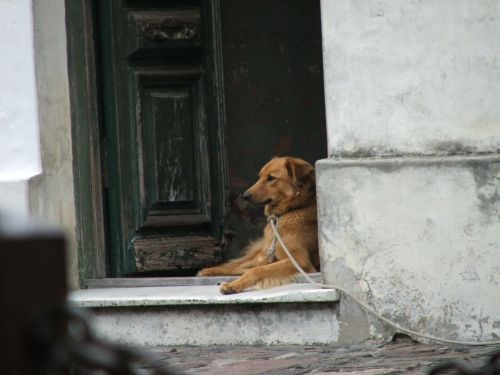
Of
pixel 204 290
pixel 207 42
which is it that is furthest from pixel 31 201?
pixel 207 42

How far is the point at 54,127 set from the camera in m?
6.20

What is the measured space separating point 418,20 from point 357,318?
1549 millimetres

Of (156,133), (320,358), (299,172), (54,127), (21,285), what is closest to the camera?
(21,285)

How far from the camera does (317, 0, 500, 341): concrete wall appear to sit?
216 inches

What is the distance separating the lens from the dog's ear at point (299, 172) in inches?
259

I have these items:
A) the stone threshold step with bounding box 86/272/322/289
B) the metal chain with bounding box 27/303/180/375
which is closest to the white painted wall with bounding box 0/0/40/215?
the stone threshold step with bounding box 86/272/322/289

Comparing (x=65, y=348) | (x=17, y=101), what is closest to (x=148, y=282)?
(x=17, y=101)

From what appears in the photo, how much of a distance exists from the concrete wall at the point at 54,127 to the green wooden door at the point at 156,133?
1.95 feet

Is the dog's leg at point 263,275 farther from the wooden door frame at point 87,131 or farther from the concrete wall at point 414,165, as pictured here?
the wooden door frame at point 87,131

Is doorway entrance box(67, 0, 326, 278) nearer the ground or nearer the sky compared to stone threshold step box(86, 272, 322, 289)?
nearer the sky

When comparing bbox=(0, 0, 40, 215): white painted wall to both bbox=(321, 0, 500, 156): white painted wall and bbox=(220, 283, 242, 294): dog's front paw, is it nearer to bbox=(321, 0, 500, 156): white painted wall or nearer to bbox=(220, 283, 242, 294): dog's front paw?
bbox=(220, 283, 242, 294): dog's front paw

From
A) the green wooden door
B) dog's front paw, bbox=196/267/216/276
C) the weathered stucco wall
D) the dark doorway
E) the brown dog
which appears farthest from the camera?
the dark doorway

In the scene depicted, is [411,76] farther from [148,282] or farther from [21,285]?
[21,285]

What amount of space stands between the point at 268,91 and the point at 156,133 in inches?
42.2
